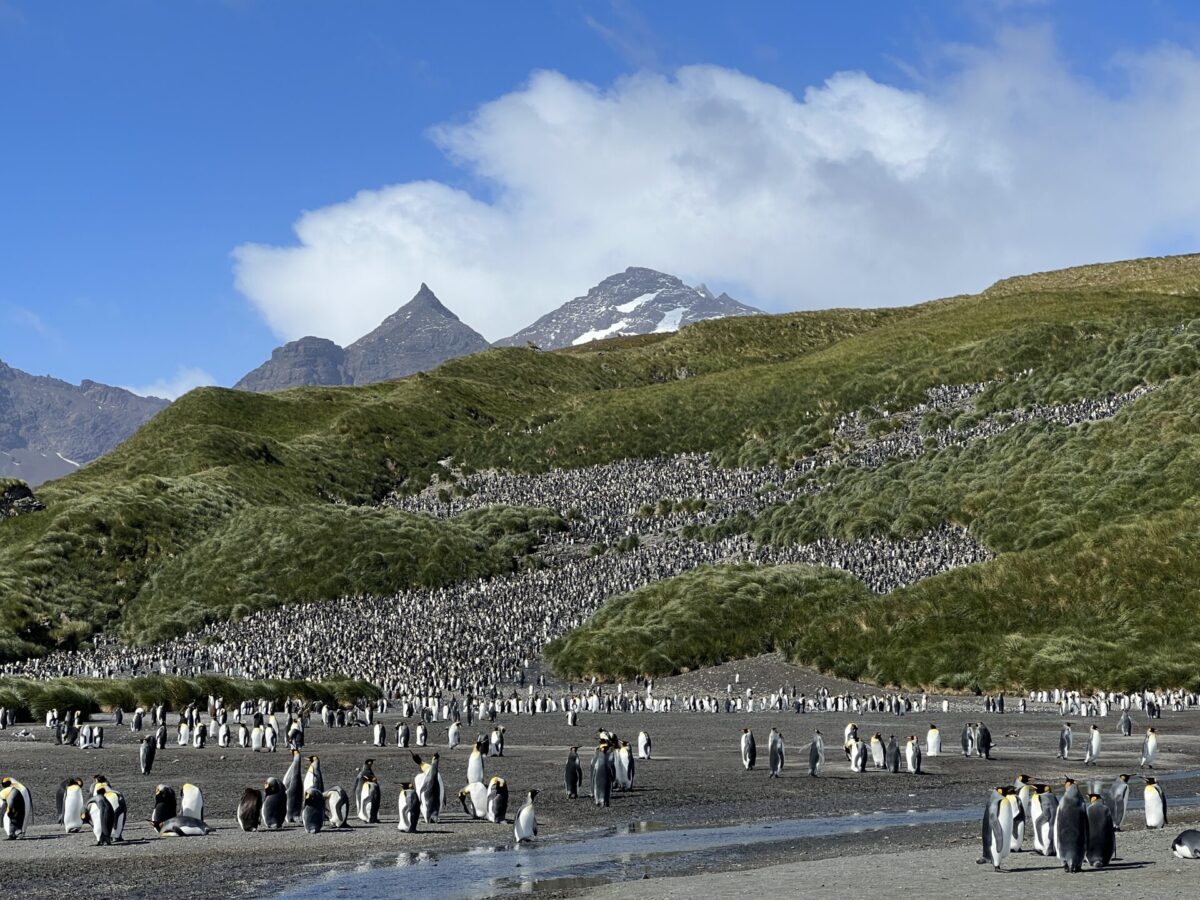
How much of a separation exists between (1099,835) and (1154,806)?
4.58m

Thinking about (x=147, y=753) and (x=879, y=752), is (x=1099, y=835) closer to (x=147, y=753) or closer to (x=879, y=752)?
(x=879, y=752)

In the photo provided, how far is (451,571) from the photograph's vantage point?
3792 inches

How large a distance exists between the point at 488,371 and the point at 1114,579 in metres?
127

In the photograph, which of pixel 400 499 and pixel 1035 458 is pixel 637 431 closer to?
pixel 400 499

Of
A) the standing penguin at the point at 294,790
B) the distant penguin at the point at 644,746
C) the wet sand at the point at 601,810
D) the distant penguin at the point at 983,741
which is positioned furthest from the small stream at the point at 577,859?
the distant penguin at the point at 644,746

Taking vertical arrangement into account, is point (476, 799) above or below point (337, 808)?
below

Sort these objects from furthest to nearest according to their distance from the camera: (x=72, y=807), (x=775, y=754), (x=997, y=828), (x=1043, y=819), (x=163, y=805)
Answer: (x=775, y=754), (x=163, y=805), (x=72, y=807), (x=1043, y=819), (x=997, y=828)

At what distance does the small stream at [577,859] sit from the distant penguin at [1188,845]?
5.90 metres

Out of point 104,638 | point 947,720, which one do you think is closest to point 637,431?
point 104,638

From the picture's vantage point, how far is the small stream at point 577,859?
1672 centimetres

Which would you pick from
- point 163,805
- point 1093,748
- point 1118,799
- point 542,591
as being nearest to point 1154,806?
point 1118,799

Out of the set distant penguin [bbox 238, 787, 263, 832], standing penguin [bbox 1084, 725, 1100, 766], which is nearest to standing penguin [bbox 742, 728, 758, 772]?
standing penguin [bbox 1084, 725, 1100, 766]

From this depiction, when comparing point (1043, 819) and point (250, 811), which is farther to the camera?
point (250, 811)

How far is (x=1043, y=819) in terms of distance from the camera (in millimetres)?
19281
